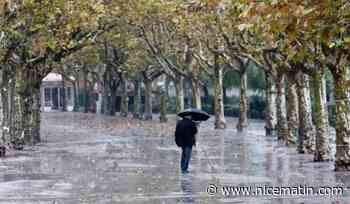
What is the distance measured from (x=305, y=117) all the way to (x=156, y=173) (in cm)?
797

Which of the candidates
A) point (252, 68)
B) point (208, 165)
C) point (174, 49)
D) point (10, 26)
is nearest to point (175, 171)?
point (208, 165)

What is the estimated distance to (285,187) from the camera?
69.4 feet

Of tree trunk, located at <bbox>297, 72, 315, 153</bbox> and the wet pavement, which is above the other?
tree trunk, located at <bbox>297, 72, 315, 153</bbox>

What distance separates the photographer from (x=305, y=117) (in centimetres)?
3133

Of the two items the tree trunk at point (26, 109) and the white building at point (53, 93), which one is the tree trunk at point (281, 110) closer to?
the tree trunk at point (26, 109)

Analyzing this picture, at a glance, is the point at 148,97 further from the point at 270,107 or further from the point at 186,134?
the point at 186,134

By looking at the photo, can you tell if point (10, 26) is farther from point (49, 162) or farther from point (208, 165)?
point (208, 165)

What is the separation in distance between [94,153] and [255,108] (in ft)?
133

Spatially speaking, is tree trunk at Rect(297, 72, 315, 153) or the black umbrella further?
tree trunk at Rect(297, 72, 315, 153)

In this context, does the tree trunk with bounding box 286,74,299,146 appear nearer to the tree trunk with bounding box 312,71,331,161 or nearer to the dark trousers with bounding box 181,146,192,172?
the tree trunk with bounding box 312,71,331,161

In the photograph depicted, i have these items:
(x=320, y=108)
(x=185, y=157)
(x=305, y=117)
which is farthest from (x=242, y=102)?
(x=185, y=157)

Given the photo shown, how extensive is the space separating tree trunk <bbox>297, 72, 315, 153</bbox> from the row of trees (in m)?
0.04

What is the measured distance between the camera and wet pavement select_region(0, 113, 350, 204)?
19.5 meters

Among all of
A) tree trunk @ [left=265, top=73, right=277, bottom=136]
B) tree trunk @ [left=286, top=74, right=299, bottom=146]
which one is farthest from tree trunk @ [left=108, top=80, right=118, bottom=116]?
tree trunk @ [left=286, top=74, right=299, bottom=146]
